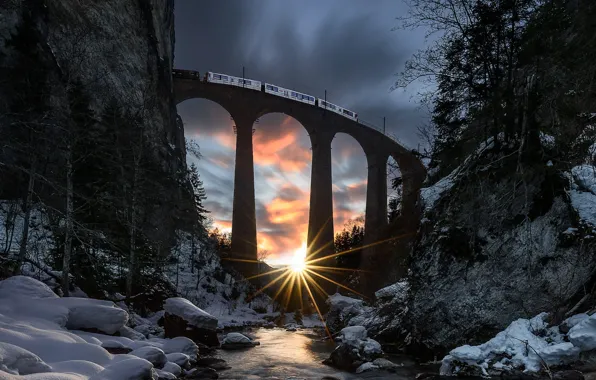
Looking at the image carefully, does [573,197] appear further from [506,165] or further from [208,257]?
[208,257]

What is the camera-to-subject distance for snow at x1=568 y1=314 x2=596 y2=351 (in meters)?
8.41

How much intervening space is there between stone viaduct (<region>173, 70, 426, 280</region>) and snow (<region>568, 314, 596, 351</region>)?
116ft

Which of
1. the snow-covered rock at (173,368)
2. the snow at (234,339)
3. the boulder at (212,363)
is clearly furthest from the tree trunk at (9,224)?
the snow at (234,339)

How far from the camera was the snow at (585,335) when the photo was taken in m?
8.41

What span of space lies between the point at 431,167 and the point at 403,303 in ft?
23.1

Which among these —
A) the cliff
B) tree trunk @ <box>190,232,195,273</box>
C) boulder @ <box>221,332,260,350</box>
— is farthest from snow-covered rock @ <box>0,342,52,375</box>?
tree trunk @ <box>190,232,195,273</box>

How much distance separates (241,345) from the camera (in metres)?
19.8

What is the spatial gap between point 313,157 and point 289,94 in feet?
30.4

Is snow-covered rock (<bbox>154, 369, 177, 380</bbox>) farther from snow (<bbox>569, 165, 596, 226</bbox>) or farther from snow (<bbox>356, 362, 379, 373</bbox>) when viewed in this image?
snow (<bbox>569, 165, 596, 226</bbox>)

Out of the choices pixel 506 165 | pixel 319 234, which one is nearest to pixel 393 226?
pixel 319 234

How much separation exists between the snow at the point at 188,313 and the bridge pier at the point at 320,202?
36.7 meters

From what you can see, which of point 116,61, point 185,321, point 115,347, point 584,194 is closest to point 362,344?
point 185,321

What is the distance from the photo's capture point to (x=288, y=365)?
1474 centimetres

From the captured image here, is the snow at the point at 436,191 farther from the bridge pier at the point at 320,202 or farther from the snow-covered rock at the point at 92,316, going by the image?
the bridge pier at the point at 320,202
